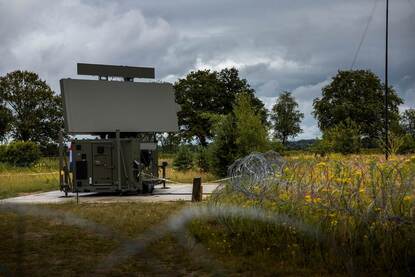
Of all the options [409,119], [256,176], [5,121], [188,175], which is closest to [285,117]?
[409,119]

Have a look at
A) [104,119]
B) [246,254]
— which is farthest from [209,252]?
[104,119]

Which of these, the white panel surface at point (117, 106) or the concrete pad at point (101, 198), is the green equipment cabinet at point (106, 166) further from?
the white panel surface at point (117, 106)

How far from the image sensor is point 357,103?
2445 inches

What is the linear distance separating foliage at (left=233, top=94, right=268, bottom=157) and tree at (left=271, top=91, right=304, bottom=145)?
2413 inches

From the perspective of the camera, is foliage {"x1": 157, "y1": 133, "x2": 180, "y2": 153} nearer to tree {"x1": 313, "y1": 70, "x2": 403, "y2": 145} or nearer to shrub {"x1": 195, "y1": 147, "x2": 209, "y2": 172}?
tree {"x1": 313, "y1": 70, "x2": 403, "y2": 145}

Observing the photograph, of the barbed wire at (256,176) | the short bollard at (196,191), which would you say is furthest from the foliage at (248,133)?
the barbed wire at (256,176)

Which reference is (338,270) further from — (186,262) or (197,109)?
(197,109)

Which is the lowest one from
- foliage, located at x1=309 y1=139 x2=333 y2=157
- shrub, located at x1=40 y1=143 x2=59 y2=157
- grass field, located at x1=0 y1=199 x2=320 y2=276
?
grass field, located at x1=0 y1=199 x2=320 y2=276

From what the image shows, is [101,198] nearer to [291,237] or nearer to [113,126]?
[113,126]

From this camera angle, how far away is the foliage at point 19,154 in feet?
139

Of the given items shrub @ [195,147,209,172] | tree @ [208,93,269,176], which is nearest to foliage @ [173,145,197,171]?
shrub @ [195,147,209,172]

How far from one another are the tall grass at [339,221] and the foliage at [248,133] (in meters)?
16.3

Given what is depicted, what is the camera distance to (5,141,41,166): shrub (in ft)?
139

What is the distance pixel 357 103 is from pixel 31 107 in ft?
110
